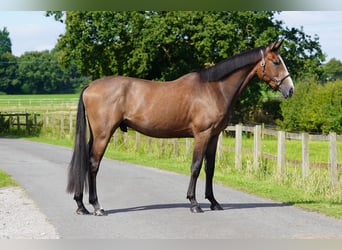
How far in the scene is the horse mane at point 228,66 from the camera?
884cm

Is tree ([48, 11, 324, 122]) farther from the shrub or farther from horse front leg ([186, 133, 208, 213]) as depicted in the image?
horse front leg ([186, 133, 208, 213])

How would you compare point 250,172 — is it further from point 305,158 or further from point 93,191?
point 93,191

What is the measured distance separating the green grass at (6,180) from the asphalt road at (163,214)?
0.19 metres

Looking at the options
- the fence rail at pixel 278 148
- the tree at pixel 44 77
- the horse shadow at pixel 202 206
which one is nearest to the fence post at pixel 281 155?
the fence rail at pixel 278 148

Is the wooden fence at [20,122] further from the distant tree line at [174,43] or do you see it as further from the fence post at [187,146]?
the fence post at [187,146]

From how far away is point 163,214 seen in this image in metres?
8.37

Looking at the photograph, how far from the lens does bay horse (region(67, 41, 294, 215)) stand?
28.3ft

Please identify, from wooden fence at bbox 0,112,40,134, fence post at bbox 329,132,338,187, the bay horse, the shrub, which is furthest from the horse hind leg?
the shrub

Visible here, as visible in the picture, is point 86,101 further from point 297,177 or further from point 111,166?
point 111,166

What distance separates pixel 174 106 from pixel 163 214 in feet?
5.06

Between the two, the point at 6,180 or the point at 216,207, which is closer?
the point at 216,207

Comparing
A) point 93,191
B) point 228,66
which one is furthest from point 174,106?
point 93,191

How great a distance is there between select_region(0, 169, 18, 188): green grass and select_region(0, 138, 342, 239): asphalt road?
0.19 meters

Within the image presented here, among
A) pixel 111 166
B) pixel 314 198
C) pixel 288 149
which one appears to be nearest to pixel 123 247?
pixel 314 198
